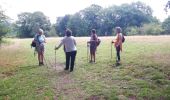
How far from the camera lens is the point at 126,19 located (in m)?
128

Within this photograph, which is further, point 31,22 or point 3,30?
point 31,22

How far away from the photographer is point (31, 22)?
13325cm

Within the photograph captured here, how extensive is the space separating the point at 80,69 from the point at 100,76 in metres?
2.83

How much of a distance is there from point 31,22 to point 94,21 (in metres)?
22.4

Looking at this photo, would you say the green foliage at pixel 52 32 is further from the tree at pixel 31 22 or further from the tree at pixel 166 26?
the tree at pixel 166 26

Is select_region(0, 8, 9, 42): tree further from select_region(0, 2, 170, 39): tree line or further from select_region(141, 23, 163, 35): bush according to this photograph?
select_region(0, 2, 170, 39): tree line

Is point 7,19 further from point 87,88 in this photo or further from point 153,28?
point 153,28

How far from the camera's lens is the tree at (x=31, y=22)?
128 metres

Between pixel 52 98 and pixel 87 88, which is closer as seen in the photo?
pixel 52 98

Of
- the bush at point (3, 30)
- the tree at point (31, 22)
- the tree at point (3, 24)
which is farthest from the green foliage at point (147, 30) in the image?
the bush at point (3, 30)

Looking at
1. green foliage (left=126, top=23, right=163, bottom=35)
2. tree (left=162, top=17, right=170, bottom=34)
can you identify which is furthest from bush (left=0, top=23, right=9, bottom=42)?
tree (left=162, top=17, right=170, bottom=34)

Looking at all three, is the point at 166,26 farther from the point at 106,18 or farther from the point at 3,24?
the point at 3,24

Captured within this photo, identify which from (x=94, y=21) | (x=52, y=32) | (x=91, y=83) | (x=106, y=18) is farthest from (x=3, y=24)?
(x=106, y=18)

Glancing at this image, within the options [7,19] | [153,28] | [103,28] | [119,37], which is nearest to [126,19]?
[103,28]
